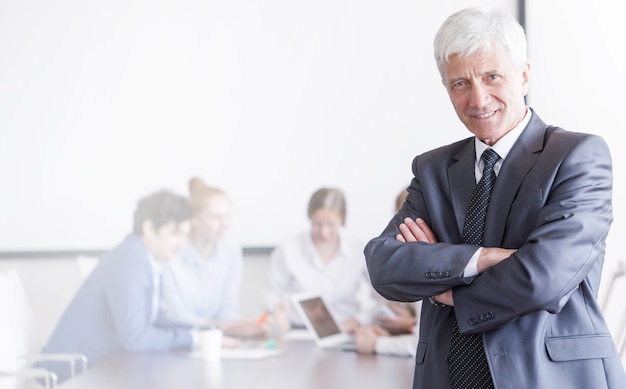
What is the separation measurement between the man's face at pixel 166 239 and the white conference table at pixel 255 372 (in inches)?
47.4

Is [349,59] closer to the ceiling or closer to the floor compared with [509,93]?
closer to the ceiling

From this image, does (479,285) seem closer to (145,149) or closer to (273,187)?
(273,187)

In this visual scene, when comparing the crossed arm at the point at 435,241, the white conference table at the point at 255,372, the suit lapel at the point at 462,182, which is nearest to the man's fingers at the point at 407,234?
the crossed arm at the point at 435,241

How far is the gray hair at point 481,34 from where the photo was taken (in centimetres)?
179

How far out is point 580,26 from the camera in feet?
16.3

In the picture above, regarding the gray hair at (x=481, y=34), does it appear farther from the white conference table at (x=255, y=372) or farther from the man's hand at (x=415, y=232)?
the white conference table at (x=255, y=372)

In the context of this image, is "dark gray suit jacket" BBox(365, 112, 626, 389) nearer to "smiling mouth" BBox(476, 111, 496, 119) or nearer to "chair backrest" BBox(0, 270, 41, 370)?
"smiling mouth" BBox(476, 111, 496, 119)

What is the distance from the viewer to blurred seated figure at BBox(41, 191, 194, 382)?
3.99 metres

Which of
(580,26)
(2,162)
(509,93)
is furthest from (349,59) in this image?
(509,93)

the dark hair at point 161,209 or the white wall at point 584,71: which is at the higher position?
the white wall at point 584,71

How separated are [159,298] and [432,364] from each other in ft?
11.3

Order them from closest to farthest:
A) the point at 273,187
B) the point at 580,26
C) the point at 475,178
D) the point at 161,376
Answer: the point at 475,178, the point at 161,376, the point at 580,26, the point at 273,187

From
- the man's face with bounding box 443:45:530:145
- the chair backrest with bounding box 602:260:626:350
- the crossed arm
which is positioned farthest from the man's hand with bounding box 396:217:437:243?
the chair backrest with bounding box 602:260:626:350

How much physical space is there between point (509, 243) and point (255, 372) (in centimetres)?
168
